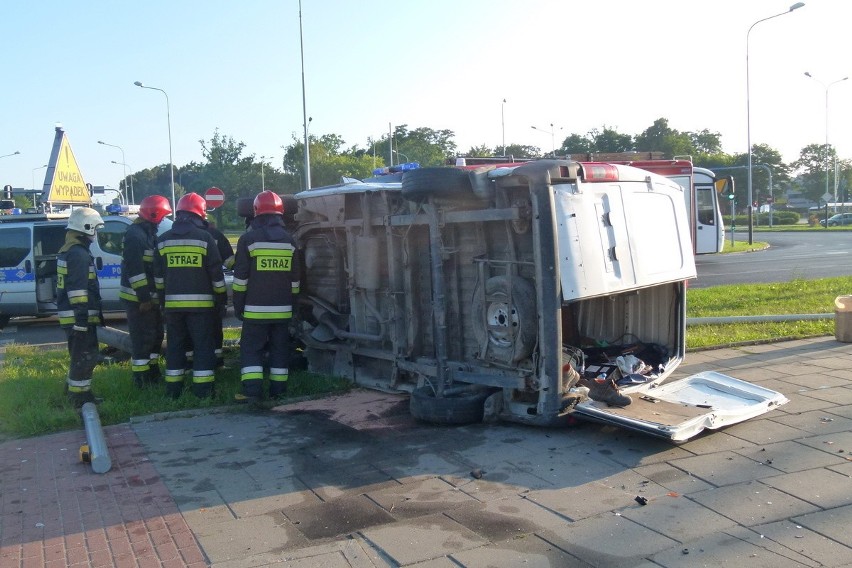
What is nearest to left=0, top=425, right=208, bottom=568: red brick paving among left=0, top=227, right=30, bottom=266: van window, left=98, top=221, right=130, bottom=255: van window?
left=98, top=221, right=130, bottom=255: van window

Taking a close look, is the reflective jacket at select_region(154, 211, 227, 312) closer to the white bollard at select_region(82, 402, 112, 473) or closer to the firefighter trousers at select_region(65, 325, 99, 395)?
the firefighter trousers at select_region(65, 325, 99, 395)

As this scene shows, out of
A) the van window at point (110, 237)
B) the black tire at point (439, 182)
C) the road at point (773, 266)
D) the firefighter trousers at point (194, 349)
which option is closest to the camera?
the black tire at point (439, 182)

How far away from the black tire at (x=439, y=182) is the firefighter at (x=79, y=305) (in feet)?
10.8

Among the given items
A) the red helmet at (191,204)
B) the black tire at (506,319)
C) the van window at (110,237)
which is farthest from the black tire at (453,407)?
the van window at (110,237)

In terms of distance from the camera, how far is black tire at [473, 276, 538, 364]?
5.86 metres

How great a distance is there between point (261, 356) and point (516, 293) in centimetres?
268

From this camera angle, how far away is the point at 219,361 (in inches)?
329

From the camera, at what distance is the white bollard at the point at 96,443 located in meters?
5.44

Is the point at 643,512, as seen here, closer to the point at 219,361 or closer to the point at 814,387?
the point at 814,387

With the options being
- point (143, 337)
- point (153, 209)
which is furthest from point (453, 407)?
point (153, 209)

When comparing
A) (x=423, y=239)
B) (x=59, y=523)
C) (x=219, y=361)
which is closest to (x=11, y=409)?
(x=219, y=361)

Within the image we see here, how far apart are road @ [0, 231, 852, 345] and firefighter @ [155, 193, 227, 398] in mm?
6024

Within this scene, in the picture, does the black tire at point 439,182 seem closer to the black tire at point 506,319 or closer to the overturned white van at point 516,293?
the overturned white van at point 516,293

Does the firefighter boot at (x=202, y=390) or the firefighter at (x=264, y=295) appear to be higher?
the firefighter at (x=264, y=295)
